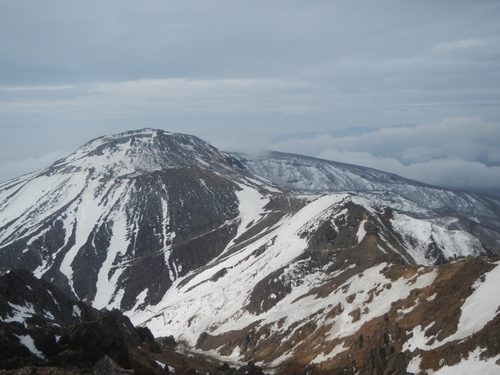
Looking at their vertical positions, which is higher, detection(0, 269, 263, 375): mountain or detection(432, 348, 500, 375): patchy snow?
detection(0, 269, 263, 375): mountain

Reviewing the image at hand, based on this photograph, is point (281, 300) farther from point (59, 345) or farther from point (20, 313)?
point (59, 345)

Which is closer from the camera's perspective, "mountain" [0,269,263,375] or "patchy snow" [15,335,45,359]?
"mountain" [0,269,263,375]

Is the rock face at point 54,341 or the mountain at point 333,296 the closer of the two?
the rock face at point 54,341

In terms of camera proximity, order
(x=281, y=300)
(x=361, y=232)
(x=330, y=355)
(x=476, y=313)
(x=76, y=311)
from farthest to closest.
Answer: (x=361, y=232)
(x=281, y=300)
(x=76, y=311)
(x=330, y=355)
(x=476, y=313)

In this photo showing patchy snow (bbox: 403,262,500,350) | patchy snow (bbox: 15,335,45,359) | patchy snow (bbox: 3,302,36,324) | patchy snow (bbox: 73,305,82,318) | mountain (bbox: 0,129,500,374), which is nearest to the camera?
patchy snow (bbox: 15,335,45,359)

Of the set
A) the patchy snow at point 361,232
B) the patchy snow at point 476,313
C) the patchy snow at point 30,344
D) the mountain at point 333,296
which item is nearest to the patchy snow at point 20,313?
the patchy snow at point 30,344

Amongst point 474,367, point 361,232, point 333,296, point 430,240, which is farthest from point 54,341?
point 430,240

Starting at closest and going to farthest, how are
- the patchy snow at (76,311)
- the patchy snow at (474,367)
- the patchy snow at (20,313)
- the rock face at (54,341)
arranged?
the patchy snow at (474,367) → the rock face at (54,341) → the patchy snow at (20,313) → the patchy snow at (76,311)

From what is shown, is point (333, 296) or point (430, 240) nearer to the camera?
point (333, 296)

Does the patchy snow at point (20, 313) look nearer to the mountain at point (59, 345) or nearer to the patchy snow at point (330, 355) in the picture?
the mountain at point (59, 345)

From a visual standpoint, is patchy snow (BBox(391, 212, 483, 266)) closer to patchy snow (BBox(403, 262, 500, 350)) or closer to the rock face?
patchy snow (BBox(403, 262, 500, 350))

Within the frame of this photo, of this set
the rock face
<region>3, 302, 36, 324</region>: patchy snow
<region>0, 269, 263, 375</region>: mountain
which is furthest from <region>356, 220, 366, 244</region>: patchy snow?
<region>3, 302, 36, 324</region>: patchy snow

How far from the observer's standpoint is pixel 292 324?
82250 mm

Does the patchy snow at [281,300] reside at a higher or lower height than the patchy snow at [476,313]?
lower
